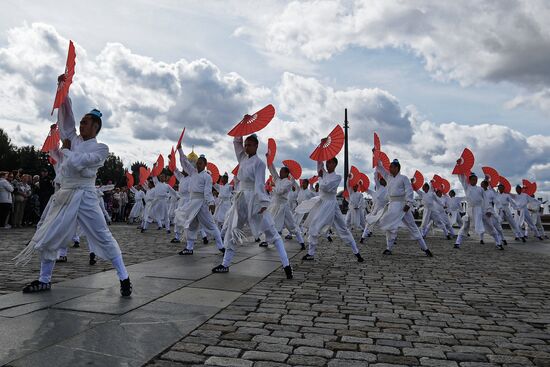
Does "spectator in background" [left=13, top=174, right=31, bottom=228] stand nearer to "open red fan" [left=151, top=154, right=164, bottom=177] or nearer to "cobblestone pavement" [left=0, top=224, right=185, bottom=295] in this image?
"open red fan" [left=151, top=154, right=164, bottom=177]

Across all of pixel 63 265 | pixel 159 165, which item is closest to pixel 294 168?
pixel 159 165

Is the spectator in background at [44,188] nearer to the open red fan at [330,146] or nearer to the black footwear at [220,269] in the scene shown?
the open red fan at [330,146]

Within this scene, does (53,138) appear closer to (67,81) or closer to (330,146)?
(67,81)

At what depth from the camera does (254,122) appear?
6754 mm

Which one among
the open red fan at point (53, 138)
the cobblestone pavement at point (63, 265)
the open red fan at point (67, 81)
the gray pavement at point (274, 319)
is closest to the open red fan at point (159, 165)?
the cobblestone pavement at point (63, 265)

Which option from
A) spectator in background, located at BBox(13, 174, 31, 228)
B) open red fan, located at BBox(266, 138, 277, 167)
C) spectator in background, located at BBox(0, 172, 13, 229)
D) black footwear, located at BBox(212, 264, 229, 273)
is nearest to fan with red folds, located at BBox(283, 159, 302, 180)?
open red fan, located at BBox(266, 138, 277, 167)

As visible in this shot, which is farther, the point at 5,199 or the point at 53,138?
the point at 5,199

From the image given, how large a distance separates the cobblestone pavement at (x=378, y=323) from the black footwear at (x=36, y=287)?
214 cm

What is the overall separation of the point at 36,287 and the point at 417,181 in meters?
13.0

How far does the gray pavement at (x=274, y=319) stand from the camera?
340 cm

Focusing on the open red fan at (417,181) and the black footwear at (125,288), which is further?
the open red fan at (417,181)

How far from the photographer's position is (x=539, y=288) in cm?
686

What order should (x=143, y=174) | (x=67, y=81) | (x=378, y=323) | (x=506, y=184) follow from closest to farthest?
1. (x=378, y=323)
2. (x=67, y=81)
3. (x=506, y=184)
4. (x=143, y=174)

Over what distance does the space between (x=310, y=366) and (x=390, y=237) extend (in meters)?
8.58
